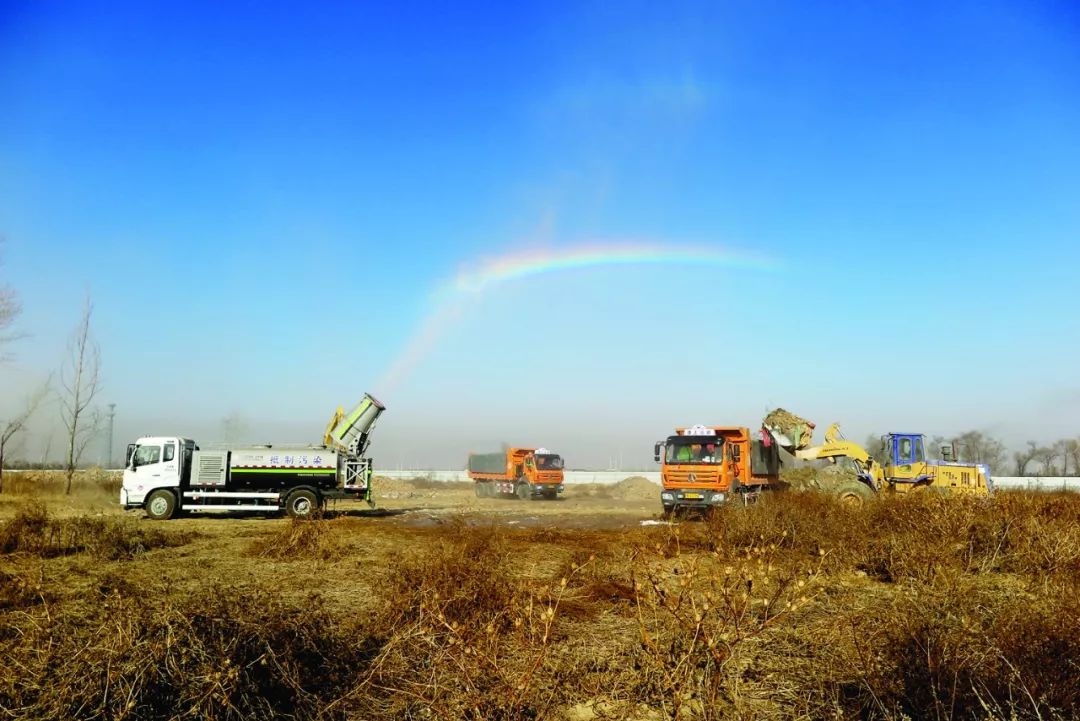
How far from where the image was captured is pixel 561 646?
265 inches

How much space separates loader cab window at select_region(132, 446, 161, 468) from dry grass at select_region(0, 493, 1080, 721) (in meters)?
14.7

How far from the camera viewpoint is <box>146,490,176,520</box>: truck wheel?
23.2 m

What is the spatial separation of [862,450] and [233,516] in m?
23.0

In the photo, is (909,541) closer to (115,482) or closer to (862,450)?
(862,450)

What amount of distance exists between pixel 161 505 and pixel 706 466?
18.1m

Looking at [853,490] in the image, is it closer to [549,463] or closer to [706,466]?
[706,466]

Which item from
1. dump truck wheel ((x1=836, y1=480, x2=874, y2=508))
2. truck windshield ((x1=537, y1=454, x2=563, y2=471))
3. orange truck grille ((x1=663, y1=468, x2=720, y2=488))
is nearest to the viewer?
orange truck grille ((x1=663, y1=468, x2=720, y2=488))

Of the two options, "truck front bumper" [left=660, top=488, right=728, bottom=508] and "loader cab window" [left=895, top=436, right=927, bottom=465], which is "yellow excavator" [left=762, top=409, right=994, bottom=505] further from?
"truck front bumper" [left=660, top=488, right=728, bottom=508]

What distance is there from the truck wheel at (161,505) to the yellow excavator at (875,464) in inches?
824

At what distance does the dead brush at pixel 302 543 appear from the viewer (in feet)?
42.9

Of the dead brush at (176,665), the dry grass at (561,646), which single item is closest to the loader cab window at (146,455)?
the dry grass at (561,646)

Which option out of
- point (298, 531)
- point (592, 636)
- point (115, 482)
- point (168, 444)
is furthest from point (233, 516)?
point (592, 636)

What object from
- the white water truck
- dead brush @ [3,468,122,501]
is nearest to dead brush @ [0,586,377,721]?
the white water truck

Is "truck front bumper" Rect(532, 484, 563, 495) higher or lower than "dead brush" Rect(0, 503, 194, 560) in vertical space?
lower
